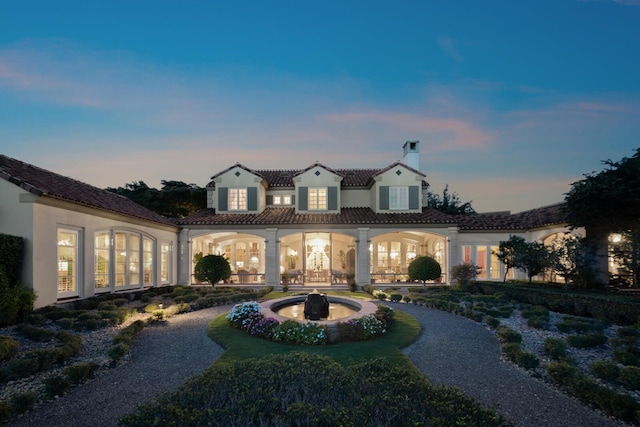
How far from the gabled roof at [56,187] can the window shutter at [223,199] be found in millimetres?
6114

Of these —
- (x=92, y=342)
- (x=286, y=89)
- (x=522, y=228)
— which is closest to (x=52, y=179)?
(x=92, y=342)

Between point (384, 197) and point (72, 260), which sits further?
point (384, 197)

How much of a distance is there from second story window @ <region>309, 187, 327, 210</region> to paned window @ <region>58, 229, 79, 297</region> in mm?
14010

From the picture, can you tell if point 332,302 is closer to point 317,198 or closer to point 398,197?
point 317,198

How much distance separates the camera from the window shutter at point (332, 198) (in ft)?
78.3

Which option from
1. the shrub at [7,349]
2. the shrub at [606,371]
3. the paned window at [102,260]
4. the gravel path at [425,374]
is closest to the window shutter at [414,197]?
the gravel path at [425,374]

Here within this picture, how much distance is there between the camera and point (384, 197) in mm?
23703

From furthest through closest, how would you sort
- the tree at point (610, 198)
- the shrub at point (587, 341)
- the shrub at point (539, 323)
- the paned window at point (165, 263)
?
the paned window at point (165, 263) < the tree at point (610, 198) < the shrub at point (539, 323) < the shrub at point (587, 341)

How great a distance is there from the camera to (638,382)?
20.8 feet

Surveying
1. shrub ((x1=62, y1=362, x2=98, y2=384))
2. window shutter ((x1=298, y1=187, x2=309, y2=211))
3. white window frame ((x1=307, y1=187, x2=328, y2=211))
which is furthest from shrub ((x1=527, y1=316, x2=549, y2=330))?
window shutter ((x1=298, y1=187, x2=309, y2=211))

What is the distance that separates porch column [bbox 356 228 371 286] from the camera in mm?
21562

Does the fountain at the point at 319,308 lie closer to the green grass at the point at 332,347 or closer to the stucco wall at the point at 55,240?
the green grass at the point at 332,347

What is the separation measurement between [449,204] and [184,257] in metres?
37.0

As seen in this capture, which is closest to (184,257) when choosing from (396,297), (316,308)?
(316,308)
